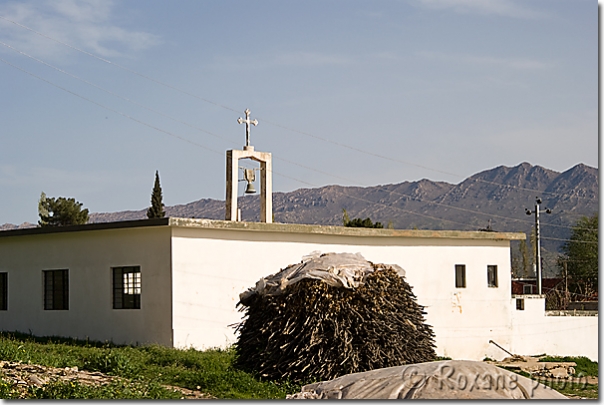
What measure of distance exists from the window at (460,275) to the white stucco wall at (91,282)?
26.2 ft

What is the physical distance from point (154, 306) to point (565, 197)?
140 m

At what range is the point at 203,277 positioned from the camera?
16734mm

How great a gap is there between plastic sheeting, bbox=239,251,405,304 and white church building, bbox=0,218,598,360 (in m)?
4.51

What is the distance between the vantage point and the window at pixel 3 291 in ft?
63.2

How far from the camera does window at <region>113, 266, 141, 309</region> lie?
17031 millimetres

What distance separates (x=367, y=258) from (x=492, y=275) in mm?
4189

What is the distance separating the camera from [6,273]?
1934cm

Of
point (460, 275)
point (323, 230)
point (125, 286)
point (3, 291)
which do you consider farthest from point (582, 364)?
point (3, 291)

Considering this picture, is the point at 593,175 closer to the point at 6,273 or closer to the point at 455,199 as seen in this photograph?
the point at 455,199

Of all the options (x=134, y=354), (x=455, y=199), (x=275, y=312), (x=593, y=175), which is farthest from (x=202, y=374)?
(x=455, y=199)

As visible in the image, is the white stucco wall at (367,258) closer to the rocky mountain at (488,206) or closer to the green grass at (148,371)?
the green grass at (148,371)

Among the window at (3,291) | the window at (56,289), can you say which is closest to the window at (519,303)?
the window at (56,289)

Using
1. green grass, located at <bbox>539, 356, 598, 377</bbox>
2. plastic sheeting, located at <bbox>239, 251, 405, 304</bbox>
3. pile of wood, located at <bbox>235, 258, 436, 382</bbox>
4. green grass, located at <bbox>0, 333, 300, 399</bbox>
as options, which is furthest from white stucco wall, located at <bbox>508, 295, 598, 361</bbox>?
plastic sheeting, located at <bbox>239, 251, 405, 304</bbox>

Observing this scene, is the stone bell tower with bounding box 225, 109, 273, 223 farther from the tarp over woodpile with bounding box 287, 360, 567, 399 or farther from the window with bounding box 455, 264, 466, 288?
the tarp over woodpile with bounding box 287, 360, 567, 399
